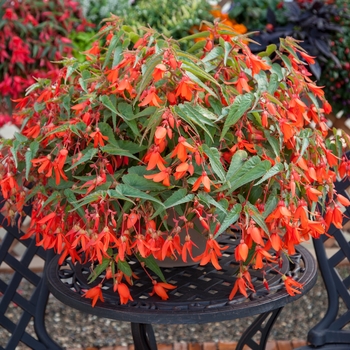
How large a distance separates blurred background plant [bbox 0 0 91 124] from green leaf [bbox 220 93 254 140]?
1.70 meters

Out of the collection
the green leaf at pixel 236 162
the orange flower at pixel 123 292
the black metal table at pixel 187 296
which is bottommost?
the black metal table at pixel 187 296

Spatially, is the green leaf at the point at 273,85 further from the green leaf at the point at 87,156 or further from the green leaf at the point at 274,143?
the green leaf at the point at 87,156

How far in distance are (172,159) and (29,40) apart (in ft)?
6.04

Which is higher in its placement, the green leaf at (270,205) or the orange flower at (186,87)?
the orange flower at (186,87)

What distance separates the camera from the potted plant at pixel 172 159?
100 centimetres

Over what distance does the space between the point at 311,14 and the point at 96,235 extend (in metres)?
2.16

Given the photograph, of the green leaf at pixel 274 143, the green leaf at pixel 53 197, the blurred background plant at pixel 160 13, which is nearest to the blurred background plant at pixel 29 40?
the blurred background plant at pixel 160 13

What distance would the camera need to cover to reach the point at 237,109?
3.45 ft

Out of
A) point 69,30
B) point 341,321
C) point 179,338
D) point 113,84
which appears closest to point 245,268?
point 113,84

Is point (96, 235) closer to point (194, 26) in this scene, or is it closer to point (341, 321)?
point (341, 321)

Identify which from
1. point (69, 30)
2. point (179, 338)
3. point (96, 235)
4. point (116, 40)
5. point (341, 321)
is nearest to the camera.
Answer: point (96, 235)

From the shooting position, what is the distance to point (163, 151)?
1.09 meters

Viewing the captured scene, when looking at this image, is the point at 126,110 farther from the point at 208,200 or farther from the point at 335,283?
the point at 335,283

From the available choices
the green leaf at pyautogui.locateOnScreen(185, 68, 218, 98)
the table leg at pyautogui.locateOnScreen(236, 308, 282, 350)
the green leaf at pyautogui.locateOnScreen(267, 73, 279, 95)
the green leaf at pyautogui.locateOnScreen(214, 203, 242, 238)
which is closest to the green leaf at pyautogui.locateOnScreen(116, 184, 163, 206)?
the green leaf at pyautogui.locateOnScreen(214, 203, 242, 238)
